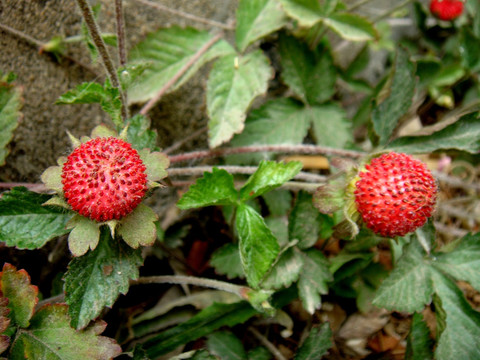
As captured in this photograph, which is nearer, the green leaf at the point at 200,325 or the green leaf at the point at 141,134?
the green leaf at the point at 141,134

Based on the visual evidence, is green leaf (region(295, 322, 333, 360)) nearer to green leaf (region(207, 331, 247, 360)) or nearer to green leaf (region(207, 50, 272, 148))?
green leaf (region(207, 331, 247, 360))

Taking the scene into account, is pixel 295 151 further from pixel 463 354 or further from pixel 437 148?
pixel 463 354

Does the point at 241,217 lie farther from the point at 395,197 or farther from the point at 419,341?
the point at 419,341

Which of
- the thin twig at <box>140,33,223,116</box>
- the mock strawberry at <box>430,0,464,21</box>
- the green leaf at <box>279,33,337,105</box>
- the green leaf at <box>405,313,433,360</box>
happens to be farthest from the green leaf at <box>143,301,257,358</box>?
the mock strawberry at <box>430,0,464,21</box>

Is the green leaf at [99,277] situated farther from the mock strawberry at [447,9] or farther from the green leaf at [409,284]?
the mock strawberry at [447,9]

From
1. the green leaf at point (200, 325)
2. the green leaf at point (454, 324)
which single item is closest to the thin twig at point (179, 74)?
the green leaf at point (200, 325)

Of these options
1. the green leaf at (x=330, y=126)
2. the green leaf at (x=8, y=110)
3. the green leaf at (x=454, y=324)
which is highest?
the green leaf at (x=8, y=110)

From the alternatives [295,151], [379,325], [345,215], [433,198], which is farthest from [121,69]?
[379,325]

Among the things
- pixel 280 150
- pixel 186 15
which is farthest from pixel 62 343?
pixel 186 15
